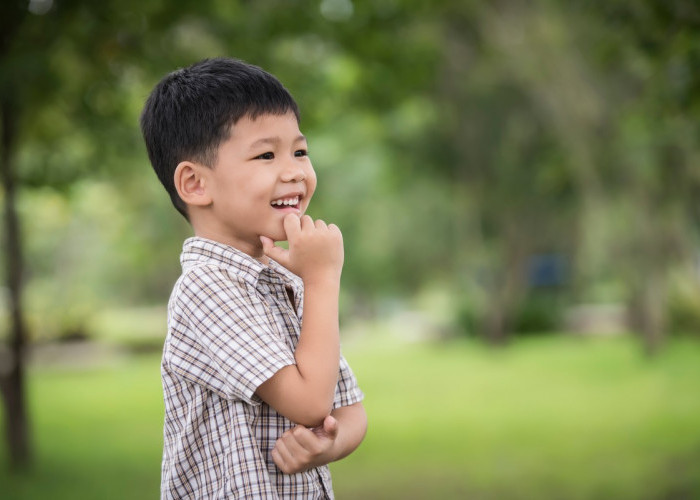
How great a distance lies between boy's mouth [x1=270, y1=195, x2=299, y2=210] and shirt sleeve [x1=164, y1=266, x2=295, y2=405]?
6.2 inches

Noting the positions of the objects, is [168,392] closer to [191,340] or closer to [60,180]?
[191,340]

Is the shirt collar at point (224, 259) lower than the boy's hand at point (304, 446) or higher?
higher

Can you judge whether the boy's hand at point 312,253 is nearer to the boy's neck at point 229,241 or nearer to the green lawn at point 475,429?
the boy's neck at point 229,241

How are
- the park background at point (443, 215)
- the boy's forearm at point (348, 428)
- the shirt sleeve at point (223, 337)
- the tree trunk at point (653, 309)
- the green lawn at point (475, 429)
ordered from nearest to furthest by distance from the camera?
the shirt sleeve at point (223, 337), the boy's forearm at point (348, 428), the park background at point (443, 215), the green lawn at point (475, 429), the tree trunk at point (653, 309)

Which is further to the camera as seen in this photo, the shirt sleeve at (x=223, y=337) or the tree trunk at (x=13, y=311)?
the tree trunk at (x=13, y=311)

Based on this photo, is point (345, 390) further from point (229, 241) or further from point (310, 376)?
point (229, 241)

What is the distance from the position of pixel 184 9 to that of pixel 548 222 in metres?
13.2

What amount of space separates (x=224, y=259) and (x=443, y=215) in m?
16.3

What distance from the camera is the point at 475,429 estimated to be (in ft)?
33.2

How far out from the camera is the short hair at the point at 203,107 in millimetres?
1547

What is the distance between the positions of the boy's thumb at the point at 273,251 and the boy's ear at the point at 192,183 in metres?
0.14

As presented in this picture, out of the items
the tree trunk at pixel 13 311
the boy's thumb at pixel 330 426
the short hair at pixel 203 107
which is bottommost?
the boy's thumb at pixel 330 426

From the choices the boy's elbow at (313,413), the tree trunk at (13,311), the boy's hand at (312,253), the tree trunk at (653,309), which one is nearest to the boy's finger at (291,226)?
the boy's hand at (312,253)

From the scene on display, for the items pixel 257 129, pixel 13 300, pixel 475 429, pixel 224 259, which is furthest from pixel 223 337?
pixel 475 429
